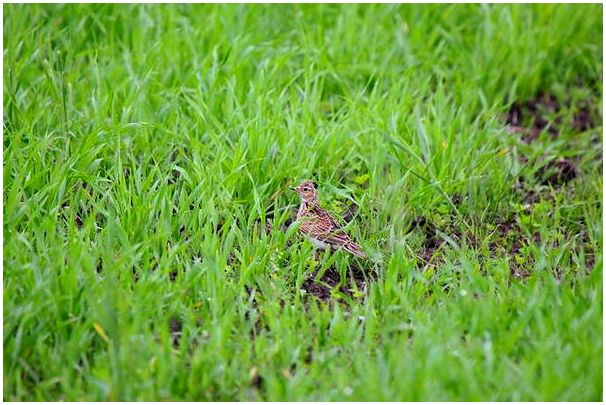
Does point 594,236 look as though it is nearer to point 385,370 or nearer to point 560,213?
point 560,213

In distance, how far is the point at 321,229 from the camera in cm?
539

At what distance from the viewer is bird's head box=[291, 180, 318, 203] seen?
5613mm

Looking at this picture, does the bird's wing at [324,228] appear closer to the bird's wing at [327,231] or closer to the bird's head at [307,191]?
the bird's wing at [327,231]

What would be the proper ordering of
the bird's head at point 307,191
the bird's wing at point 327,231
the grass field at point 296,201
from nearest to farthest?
the grass field at point 296,201, the bird's wing at point 327,231, the bird's head at point 307,191

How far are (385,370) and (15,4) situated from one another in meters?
4.48

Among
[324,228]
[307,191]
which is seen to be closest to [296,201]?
[307,191]

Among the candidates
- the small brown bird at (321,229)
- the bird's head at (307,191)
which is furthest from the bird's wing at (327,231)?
the bird's head at (307,191)

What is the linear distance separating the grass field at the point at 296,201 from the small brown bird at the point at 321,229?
8 centimetres

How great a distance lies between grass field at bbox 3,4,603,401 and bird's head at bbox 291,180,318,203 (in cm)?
20

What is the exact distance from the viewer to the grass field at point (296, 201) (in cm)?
433

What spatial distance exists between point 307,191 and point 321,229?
328 mm

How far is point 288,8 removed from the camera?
7.93 metres

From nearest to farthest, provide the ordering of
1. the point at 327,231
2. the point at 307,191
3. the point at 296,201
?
the point at 327,231, the point at 307,191, the point at 296,201

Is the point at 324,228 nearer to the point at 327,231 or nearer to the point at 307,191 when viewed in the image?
the point at 327,231
